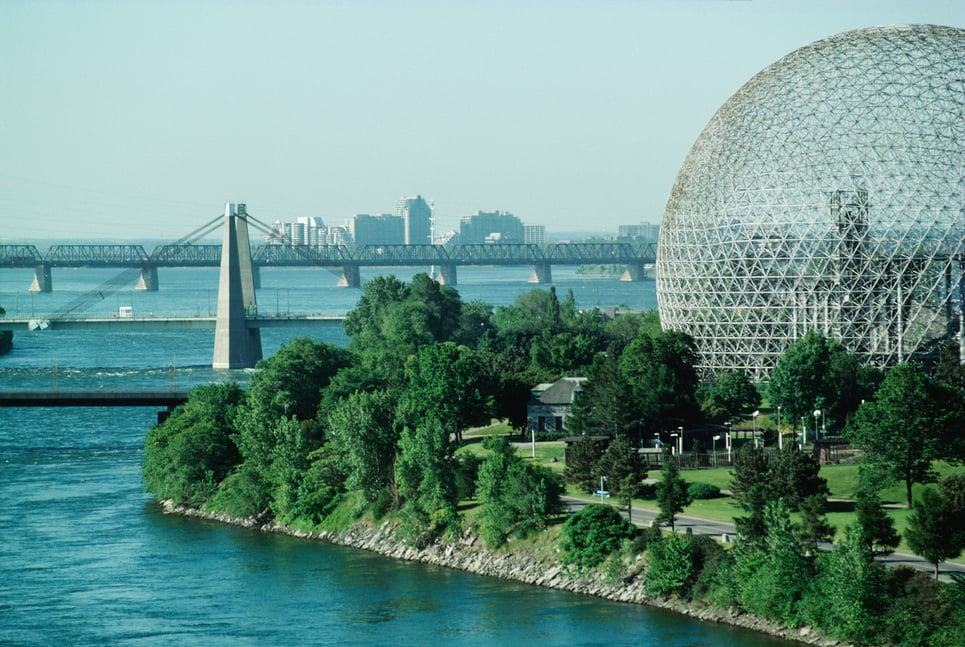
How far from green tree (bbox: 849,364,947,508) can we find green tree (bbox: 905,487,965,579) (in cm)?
983

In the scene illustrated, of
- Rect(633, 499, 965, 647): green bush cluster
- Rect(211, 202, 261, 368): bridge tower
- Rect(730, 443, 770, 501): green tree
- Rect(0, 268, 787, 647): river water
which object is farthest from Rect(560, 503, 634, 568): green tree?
Rect(211, 202, 261, 368): bridge tower

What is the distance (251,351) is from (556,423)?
64049mm

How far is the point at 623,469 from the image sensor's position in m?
65.2

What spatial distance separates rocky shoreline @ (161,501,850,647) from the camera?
53.8 m

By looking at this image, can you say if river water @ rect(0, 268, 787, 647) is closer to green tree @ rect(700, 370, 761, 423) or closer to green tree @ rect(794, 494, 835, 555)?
green tree @ rect(794, 494, 835, 555)

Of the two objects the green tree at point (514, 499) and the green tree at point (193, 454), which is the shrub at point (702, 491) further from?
the green tree at point (193, 454)

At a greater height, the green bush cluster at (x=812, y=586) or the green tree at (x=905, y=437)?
the green tree at (x=905, y=437)

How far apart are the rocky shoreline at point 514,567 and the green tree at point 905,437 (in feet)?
37.2

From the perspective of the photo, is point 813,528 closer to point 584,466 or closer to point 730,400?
point 584,466

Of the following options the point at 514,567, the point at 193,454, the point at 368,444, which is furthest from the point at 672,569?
the point at 193,454

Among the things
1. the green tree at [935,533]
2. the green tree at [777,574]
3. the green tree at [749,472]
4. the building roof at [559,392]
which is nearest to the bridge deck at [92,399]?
the building roof at [559,392]

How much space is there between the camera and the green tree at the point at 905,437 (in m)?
63.4

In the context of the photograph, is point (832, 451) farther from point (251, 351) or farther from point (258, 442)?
point (251, 351)

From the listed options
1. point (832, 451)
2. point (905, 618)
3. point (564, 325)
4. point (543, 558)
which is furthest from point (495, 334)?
point (905, 618)
